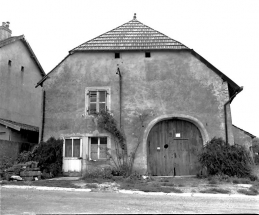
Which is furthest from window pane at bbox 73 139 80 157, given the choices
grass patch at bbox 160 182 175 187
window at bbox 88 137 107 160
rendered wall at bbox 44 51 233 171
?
grass patch at bbox 160 182 175 187

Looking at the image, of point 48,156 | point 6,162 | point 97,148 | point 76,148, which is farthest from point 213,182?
point 6,162

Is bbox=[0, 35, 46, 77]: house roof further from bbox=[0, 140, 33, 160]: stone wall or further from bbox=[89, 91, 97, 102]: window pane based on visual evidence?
bbox=[89, 91, 97, 102]: window pane

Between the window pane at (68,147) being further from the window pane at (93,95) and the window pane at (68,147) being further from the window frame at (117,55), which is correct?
the window frame at (117,55)

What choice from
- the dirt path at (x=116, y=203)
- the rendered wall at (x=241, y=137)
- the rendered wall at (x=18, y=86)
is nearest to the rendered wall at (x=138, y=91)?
the rendered wall at (x=241, y=137)

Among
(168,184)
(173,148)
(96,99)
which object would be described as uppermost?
(96,99)

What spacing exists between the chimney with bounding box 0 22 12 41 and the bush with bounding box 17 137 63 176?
1152 cm

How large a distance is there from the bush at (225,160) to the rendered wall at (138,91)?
95cm

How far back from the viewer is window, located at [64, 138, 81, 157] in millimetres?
15483

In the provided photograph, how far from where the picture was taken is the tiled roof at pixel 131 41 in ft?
53.6

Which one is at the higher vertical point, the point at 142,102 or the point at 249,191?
the point at 142,102

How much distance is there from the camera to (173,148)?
1562cm

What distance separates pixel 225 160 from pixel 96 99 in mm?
7125

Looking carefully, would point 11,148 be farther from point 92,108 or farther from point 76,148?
point 92,108

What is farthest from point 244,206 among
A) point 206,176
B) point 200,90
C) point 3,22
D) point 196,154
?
point 3,22
